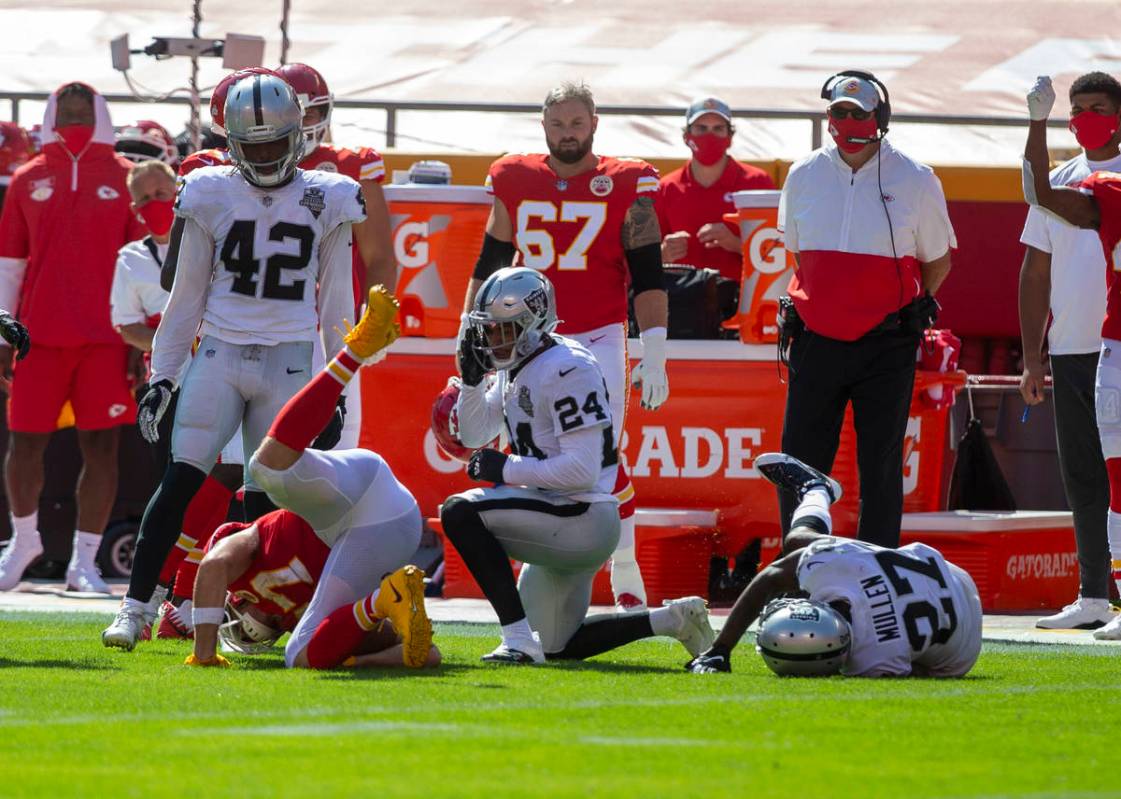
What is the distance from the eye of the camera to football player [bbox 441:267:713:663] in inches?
258

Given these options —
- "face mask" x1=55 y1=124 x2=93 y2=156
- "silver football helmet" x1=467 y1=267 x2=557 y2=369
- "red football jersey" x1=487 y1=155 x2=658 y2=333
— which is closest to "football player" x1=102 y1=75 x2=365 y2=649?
"silver football helmet" x1=467 y1=267 x2=557 y2=369

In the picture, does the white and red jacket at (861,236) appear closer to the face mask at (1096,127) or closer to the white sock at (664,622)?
the face mask at (1096,127)

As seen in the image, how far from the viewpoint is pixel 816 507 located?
665 centimetres

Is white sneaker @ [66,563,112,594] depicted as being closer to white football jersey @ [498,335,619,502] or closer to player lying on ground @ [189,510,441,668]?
player lying on ground @ [189,510,441,668]

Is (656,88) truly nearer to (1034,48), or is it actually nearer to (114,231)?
(1034,48)

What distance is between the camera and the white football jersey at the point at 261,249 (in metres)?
7.04

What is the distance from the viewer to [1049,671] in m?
6.66

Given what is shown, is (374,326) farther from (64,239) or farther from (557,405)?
(64,239)

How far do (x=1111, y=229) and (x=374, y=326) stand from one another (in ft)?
10.2

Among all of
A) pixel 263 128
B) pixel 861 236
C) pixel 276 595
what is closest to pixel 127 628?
pixel 276 595

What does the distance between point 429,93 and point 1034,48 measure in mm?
3701

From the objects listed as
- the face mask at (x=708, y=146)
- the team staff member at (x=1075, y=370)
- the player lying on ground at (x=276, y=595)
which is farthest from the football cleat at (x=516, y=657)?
the face mask at (x=708, y=146)

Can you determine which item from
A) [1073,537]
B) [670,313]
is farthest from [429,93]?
[1073,537]

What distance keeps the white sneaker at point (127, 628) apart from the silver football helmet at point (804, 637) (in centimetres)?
197
